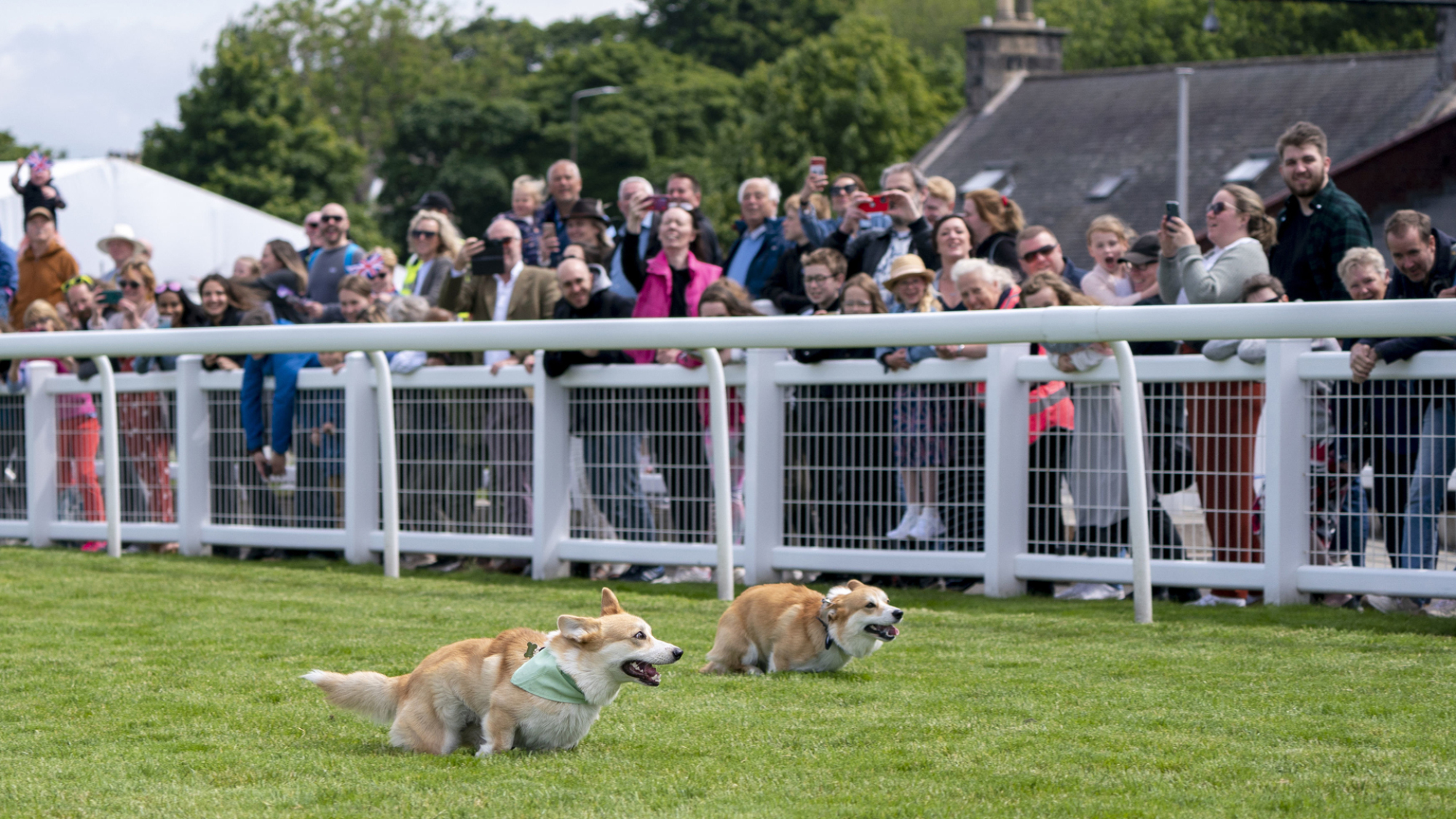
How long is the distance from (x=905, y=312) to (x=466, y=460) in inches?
108

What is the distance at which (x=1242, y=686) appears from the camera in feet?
17.6

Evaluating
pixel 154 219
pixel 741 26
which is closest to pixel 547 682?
pixel 154 219

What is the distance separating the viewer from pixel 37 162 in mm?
14938

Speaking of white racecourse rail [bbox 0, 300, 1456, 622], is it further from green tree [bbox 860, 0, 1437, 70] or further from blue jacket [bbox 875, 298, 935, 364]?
green tree [bbox 860, 0, 1437, 70]

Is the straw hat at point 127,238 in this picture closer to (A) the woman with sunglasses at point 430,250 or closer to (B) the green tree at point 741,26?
(A) the woman with sunglasses at point 430,250

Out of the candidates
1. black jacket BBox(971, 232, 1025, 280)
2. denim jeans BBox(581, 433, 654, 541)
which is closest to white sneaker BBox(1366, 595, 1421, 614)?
black jacket BBox(971, 232, 1025, 280)

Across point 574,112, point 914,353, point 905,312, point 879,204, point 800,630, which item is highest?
point 574,112

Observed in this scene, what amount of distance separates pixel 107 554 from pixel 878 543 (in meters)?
4.79

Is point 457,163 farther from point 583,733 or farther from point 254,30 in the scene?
point 583,733

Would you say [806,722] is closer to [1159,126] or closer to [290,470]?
[290,470]

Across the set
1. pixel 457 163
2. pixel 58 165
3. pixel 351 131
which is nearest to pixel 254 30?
pixel 351 131

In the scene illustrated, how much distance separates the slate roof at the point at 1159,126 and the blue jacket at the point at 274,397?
36.6 meters

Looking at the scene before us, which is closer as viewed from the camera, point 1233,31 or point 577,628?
point 577,628

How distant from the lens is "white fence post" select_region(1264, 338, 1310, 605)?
23.9ft
